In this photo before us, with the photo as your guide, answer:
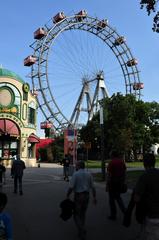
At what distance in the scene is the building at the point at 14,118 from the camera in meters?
54.3

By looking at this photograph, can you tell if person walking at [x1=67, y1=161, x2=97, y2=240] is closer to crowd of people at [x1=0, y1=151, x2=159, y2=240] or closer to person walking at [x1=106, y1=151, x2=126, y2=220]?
crowd of people at [x1=0, y1=151, x2=159, y2=240]

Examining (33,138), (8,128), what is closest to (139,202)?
(8,128)

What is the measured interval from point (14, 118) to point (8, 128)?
5.50ft

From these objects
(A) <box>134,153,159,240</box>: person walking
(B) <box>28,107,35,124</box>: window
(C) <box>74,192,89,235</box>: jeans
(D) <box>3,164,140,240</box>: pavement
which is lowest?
(D) <box>3,164,140,240</box>: pavement

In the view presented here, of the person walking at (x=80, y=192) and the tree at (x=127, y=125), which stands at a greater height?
the tree at (x=127, y=125)

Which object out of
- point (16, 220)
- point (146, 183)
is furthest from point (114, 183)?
point (146, 183)

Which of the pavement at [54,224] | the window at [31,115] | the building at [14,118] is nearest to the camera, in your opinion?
the pavement at [54,224]

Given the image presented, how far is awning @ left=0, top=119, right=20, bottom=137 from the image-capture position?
175 feet

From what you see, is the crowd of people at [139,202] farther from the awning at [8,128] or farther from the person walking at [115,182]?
the awning at [8,128]

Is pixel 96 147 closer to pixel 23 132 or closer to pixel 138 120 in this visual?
pixel 138 120

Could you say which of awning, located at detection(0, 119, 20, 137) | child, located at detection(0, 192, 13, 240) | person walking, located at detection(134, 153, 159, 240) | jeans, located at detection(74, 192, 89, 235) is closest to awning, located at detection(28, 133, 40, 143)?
awning, located at detection(0, 119, 20, 137)

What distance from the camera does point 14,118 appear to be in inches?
2170

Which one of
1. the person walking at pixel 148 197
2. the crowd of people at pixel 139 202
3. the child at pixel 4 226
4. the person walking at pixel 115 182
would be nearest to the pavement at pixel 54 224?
the person walking at pixel 115 182

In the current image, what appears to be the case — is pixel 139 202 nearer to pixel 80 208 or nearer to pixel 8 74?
pixel 80 208
